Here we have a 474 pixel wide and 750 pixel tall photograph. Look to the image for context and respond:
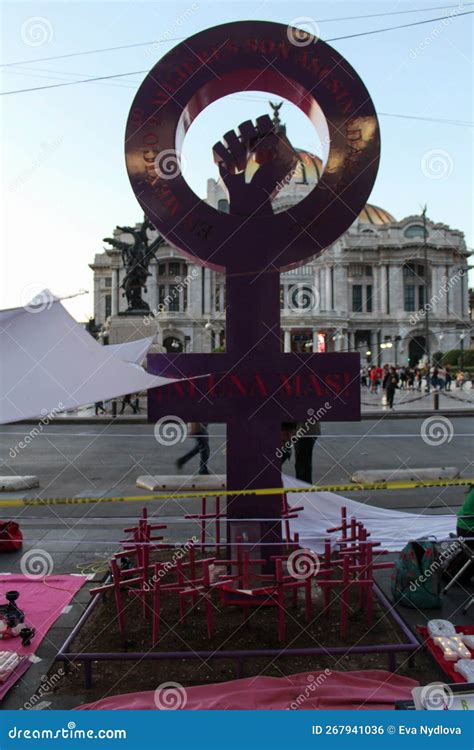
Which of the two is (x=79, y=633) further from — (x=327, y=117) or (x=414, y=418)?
(x=414, y=418)

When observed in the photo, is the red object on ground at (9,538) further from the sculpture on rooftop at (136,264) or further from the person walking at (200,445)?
the sculpture on rooftop at (136,264)

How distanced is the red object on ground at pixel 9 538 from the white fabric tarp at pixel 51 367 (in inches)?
118

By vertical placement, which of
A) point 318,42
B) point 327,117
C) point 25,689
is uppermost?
point 318,42

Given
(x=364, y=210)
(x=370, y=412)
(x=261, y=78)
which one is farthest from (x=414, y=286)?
(x=261, y=78)

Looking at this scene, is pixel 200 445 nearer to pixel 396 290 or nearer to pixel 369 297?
pixel 369 297

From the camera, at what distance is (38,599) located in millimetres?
5836

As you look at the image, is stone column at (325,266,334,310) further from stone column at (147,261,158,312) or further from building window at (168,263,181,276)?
stone column at (147,261,158,312)

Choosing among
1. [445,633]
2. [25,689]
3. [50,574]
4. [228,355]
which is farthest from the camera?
[50,574]

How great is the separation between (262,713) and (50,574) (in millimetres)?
3489

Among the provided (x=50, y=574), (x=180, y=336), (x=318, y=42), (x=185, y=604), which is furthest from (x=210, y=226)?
(x=180, y=336)

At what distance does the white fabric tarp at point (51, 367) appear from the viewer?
4.76 m

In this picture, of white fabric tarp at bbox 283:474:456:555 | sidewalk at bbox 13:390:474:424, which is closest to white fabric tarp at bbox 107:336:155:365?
white fabric tarp at bbox 283:474:456:555

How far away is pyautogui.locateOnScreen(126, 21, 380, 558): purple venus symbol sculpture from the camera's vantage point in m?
5.71

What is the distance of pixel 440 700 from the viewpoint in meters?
3.67
